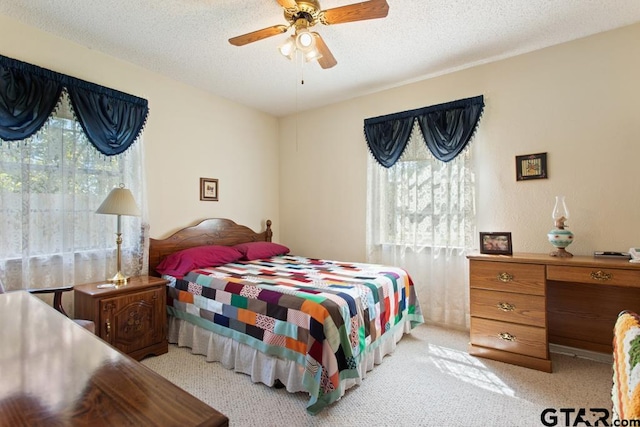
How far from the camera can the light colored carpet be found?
6.20 feet

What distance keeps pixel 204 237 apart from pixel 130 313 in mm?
1287

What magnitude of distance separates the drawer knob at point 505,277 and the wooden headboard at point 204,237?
9.71 ft

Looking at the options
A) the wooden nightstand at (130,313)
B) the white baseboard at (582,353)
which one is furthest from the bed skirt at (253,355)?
the white baseboard at (582,353)

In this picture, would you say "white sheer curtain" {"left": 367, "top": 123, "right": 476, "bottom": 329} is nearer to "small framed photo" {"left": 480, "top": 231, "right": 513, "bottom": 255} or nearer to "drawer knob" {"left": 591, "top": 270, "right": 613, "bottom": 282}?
"small framed photo" {"left": 480, "top": 231, "right": 513, "bottom": 255}

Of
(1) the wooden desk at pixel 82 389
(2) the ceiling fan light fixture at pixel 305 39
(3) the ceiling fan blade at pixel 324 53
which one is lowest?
(1) the wooden desk at pixel 82 389

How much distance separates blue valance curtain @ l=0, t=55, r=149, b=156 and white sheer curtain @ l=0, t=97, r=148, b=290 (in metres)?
0.08

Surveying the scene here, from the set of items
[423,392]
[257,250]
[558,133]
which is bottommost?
[423,392]

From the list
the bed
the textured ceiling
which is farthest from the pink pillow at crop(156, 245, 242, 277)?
the textured ceiling

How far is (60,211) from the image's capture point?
257 cm

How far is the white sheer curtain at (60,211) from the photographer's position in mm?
2355

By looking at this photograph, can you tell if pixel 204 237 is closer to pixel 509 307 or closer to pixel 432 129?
pixel 432 129

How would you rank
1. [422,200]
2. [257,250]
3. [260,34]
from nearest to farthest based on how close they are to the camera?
1. [260,34]
2. [422,200]
3. [257,250]

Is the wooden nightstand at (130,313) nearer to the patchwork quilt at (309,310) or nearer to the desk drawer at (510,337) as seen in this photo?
the patchwork quilt at (309,310)

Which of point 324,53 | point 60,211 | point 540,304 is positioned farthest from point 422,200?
point 60,211
